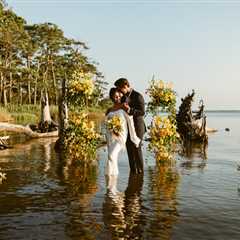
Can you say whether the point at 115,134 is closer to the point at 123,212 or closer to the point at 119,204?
the point at 119,204

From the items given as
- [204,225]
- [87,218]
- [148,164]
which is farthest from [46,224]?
[148,164]

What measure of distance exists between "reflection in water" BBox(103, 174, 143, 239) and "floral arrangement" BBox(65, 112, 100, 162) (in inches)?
132

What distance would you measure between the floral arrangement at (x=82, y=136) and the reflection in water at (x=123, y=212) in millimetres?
3355

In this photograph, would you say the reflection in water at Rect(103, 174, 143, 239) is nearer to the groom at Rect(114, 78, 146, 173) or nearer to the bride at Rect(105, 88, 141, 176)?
the bride at Rect(105, 88, 141, 176)

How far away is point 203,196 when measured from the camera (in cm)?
1052

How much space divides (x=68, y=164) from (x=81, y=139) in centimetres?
134

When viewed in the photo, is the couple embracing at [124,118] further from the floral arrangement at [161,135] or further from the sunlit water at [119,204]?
the floral arrangement at [161,135]

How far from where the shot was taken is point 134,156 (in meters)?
13.6

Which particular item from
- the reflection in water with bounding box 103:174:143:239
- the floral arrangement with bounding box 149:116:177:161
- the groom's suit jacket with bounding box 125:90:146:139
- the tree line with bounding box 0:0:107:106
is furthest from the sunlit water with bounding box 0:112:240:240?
the tree line with bounding box 0:0:107:106

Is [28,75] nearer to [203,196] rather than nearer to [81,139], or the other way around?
[81,139]

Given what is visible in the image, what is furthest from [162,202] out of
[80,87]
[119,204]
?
[80,87]

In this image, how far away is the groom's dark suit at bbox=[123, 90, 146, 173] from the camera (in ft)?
42.6

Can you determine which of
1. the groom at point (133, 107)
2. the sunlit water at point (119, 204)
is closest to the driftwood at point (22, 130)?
the sunlit water at point (119, 204)

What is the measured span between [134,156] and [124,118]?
1.36 meters
